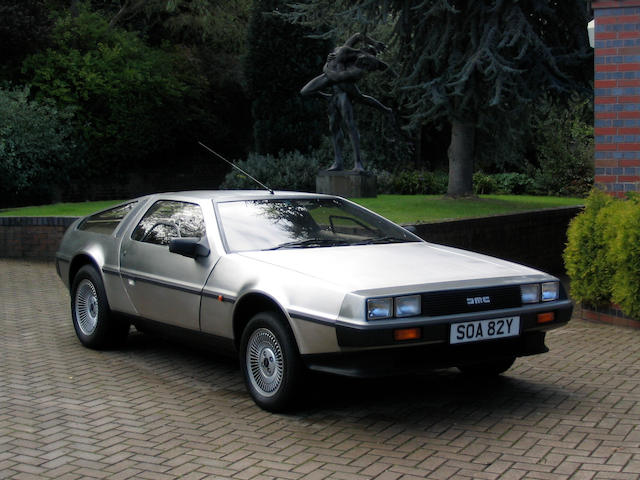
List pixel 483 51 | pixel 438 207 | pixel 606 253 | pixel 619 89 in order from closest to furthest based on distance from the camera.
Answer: pixel 606 253 < pixel 619 89 < pixel 483 51 < pixel 438 207

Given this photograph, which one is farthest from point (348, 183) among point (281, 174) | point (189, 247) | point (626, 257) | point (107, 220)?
point (189, 247)

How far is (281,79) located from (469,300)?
19.7 metres

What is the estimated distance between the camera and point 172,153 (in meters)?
29.6

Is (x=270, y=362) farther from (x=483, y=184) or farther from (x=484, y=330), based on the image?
(x=483, y=184)

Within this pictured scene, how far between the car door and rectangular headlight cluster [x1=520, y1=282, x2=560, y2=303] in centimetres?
220

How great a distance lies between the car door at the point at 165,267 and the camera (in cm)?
636

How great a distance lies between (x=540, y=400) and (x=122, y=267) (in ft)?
11.5

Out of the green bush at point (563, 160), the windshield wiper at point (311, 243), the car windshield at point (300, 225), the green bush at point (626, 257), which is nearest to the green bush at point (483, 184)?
the green bush at point (563, 160)

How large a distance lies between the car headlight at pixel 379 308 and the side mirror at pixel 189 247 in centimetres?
165

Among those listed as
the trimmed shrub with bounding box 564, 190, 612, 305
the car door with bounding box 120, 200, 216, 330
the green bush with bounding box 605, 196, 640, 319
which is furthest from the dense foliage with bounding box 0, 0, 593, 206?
the car door with bounding box 120, 200, 216, 330

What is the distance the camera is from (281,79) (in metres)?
24.4

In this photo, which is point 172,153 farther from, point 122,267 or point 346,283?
point 346,283

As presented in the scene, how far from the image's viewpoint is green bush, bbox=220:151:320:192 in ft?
70.0

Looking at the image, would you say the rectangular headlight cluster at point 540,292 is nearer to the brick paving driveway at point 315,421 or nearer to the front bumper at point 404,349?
the front bumper at point 404,349
